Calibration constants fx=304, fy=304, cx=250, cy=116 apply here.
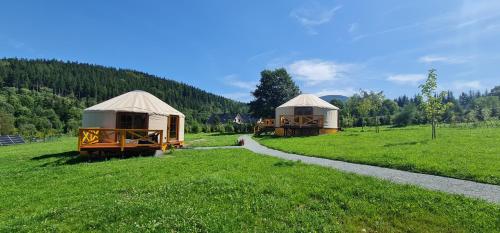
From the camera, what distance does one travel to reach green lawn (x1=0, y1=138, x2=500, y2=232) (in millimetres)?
5230

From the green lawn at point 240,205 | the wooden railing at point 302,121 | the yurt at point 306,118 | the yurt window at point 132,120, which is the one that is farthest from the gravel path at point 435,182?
the yurt at point 306,118

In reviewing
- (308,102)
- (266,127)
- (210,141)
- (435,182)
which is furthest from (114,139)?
(266,127)

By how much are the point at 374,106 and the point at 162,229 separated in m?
33.3

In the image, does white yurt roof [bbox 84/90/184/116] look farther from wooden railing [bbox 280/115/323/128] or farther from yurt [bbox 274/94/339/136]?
yurt [bbox 274/94/339/136]

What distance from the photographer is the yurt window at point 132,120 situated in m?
16.7

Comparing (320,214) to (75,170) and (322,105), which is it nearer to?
(75,170)

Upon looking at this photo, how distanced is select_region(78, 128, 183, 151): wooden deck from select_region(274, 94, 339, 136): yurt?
44.7 ft

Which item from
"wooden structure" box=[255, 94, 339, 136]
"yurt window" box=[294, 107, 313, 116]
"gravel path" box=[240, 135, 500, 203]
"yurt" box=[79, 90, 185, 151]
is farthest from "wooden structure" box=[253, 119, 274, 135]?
"gravel path" box=[240, 135, 500, 203]

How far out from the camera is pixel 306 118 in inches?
1057

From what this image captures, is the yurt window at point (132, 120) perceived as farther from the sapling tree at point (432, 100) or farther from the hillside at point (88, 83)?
the hillside at point (88, 83)

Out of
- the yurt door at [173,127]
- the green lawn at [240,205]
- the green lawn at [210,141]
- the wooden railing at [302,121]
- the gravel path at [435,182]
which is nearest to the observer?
the green lawn at [240,205]

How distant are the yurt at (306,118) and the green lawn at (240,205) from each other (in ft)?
59.1

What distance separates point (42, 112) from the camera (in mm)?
61750

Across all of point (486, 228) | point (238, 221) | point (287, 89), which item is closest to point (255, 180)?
point (238, 221)
